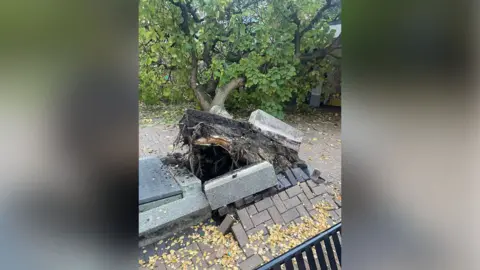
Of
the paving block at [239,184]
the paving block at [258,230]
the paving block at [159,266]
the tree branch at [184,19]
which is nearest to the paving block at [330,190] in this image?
the paving block at [239,184]

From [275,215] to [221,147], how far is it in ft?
2.50

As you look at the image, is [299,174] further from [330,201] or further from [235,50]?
[235,50]

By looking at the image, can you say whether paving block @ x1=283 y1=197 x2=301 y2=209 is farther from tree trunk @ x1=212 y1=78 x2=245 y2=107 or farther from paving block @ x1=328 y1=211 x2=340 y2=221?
tree trunk @ x1=212 y1=78 x2=245 y2=107

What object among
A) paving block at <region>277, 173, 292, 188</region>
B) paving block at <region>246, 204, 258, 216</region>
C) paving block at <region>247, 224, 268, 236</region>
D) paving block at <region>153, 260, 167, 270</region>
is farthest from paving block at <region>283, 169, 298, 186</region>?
paving block at <region>153, 260, 167, 270</region>

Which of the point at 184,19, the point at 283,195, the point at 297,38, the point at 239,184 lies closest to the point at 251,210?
the point at 239,184

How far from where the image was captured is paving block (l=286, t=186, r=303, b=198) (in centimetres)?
245

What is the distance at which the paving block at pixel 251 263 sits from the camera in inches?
71.0
